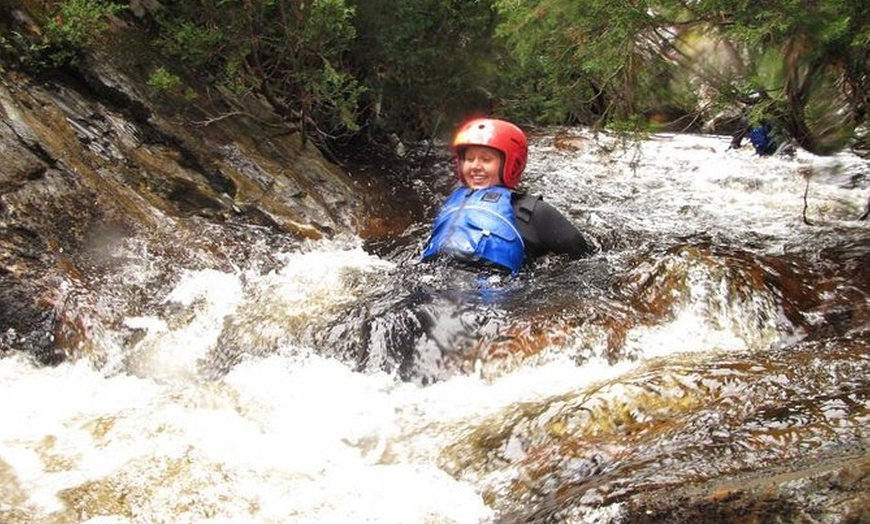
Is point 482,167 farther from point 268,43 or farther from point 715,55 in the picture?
point 268,43

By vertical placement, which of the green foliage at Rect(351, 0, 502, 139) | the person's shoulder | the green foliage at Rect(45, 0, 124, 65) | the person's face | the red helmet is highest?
the green foliage at Rect(351, 0, 502, 139)

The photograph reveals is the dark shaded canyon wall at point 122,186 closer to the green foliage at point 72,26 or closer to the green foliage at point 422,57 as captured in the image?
the green foliage at point 72,26

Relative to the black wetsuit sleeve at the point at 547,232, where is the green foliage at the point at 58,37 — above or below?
above

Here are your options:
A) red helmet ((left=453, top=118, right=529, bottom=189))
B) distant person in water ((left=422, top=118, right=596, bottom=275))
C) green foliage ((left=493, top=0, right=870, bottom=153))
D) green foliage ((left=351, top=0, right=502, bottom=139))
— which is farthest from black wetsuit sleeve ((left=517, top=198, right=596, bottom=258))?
green foliage ((left=351, top=0, right=502, bottom=139))

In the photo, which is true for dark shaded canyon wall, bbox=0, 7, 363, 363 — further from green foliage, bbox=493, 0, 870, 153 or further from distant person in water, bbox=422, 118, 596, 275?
green foliage, bbox=493, 0, 870, 153

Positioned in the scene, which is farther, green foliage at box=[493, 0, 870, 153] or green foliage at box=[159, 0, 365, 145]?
green foliage at box=[159, 0, 365, 145]

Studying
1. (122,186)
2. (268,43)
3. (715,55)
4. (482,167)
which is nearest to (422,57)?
(268,43)

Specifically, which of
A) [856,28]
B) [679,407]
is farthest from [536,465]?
[856,28]

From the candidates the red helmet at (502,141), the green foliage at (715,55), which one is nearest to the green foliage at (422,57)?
the green foliage at (715,55)

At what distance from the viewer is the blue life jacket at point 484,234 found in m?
5.54

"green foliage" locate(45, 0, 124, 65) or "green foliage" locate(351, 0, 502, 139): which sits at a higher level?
"green foliage" locate(351, 0, 502, 139)

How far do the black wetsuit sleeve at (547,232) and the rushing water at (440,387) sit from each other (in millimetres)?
202

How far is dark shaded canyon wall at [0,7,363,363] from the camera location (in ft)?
14.8

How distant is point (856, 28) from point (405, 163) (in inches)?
267
